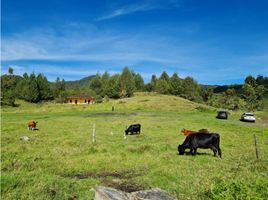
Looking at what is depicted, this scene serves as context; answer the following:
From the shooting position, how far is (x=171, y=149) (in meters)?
21.6

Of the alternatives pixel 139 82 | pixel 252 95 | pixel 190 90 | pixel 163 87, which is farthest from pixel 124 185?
pixel 139 82

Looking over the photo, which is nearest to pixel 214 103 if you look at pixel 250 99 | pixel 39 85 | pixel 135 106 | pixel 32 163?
pixel 250 99

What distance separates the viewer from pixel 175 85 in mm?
134125

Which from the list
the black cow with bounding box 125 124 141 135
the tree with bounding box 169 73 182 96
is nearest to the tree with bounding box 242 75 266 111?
the tree with bounding box 169 73 182 96

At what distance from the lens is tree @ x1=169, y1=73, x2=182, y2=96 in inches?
5231

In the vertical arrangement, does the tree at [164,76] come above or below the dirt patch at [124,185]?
above

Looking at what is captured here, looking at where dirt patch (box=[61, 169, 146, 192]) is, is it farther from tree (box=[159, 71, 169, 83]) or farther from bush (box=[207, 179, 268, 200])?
tree (box=[159, 71, 169, 83])

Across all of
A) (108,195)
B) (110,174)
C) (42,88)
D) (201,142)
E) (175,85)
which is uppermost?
(175,85)

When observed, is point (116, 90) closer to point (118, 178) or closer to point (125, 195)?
→ point (118, 178)

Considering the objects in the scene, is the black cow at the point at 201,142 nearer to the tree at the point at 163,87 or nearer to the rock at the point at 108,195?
the rock at the point at 108,195

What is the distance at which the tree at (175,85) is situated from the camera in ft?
436

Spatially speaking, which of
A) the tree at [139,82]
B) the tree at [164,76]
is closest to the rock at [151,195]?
the tree at [164,76]

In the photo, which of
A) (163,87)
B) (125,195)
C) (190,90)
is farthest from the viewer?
(190,90)

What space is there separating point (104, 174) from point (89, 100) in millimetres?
113607
